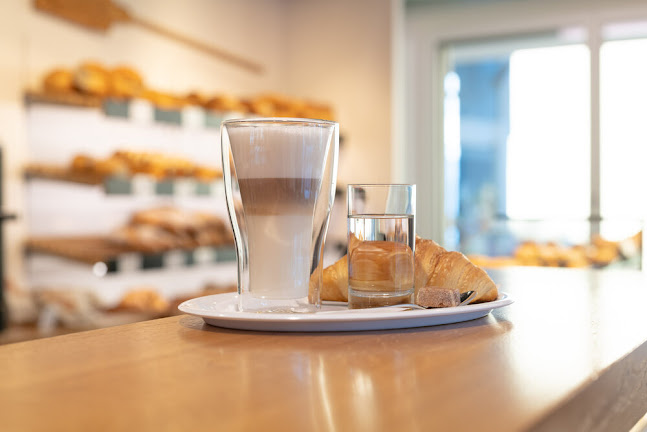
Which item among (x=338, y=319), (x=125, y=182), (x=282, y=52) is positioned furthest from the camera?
(x=282, y=52)

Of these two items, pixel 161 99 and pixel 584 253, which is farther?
pixel 584 253

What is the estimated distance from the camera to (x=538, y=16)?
4.17m

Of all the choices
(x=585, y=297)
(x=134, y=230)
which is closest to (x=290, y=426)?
(x=585, y=297)

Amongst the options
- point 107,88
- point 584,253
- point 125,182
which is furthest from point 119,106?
point 584,253

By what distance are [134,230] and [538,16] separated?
2728 millimetres

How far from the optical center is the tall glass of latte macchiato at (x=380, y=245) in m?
0.69

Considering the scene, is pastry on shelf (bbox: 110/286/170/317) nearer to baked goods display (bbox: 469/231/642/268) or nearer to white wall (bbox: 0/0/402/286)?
white wall (bbox: 0/0/402/286)

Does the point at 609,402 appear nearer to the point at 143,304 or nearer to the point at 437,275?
the point at 437,275

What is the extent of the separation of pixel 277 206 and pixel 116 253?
2316 mm

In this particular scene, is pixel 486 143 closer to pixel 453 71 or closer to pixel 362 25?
pixel 453 71

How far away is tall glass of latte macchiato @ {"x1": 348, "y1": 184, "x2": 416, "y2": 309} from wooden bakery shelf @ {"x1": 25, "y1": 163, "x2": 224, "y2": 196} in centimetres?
219

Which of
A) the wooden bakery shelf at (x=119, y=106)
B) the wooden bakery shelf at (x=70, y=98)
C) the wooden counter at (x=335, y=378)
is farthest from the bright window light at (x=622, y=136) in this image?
the wooden counter at (x=335, y=378)

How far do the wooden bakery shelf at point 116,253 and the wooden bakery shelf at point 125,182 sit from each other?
0.86ft

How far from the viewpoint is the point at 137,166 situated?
300 centimetres
